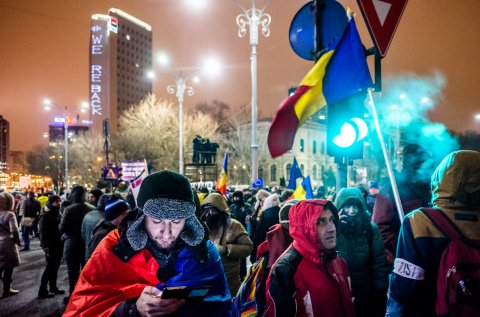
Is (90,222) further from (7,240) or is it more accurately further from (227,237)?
(227,237)

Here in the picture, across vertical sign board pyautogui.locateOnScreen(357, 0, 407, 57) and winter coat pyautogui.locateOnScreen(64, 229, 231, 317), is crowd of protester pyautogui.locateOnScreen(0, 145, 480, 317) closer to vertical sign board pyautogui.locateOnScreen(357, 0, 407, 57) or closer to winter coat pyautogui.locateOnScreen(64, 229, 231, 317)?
winter coat pyautogui.locateOnScreen(64, 229, 231, 317)

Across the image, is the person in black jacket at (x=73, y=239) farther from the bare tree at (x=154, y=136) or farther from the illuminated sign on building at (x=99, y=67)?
the illuminated sign on building at (x=99, y=67)

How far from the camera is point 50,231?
8039 mm

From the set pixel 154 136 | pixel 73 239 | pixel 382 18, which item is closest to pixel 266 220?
pixel 382 18

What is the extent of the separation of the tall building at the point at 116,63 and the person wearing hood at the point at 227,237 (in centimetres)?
11596

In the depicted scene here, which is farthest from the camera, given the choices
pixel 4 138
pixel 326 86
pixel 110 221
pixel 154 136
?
pixel 4 138

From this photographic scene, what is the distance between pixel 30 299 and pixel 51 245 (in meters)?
1.07

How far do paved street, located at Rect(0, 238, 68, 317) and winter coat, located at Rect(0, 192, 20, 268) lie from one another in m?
0.73

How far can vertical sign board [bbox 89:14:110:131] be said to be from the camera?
11694cm

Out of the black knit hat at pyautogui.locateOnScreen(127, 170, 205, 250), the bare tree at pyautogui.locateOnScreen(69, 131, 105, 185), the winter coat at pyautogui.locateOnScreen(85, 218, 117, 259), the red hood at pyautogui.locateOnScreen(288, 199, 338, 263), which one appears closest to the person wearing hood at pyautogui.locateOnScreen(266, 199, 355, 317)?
the red hood at pyautogui.locateOnScreen(288, 199, 338, 263)

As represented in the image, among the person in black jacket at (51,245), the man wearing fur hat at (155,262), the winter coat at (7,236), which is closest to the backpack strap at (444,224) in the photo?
the man wearing fur hat at (155,262)

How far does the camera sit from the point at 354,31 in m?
3.73

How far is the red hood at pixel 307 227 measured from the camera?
2.80m

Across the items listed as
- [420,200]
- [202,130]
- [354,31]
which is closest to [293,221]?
[354,31]
